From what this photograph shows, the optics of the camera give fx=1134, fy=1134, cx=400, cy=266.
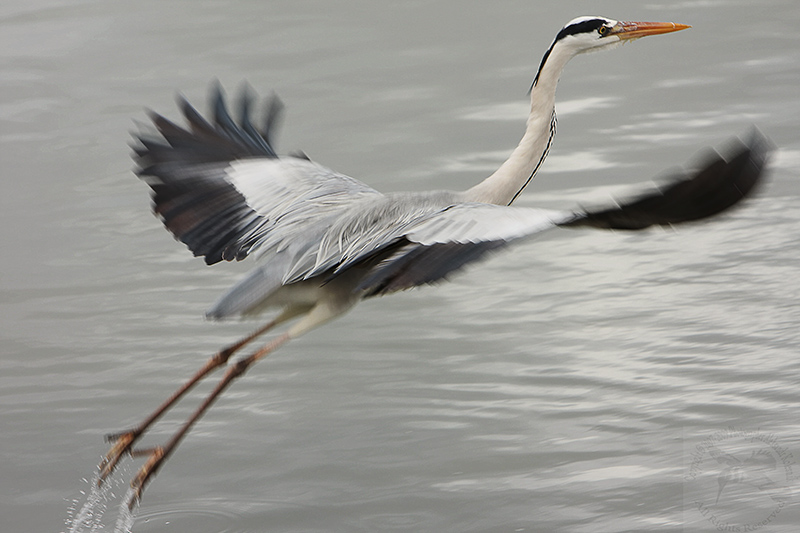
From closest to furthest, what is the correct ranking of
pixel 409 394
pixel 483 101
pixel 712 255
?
1. pixel 409 394
2. pixel 712 255
3. pixel 483 101

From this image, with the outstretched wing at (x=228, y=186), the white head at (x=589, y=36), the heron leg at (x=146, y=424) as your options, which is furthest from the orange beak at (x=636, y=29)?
the heron leg at (x=146, y=424)

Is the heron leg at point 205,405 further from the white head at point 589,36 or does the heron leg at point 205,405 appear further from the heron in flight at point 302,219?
the white head at point 589,36

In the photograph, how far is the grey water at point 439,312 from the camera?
4.68 metres

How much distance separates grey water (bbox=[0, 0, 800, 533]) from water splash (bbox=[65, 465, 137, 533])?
36 mm

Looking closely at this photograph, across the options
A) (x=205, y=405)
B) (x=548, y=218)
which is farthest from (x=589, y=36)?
(x=205, y=405)

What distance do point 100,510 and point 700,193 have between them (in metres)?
2.86

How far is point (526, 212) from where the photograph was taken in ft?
12.1

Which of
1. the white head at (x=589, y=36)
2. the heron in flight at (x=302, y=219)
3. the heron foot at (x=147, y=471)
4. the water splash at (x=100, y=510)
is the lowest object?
the water splash at (x=100, y=510)

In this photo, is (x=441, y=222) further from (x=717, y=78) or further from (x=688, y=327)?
(x=717, y=78)

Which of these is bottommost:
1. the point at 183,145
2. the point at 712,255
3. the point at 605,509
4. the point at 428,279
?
the point at 605,509

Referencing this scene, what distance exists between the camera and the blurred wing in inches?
120

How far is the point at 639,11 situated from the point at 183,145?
5698 millimetres

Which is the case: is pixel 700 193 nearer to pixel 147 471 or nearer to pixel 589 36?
pixel 589 36

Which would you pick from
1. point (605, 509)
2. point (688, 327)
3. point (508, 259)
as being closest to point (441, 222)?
point (605, 509)
